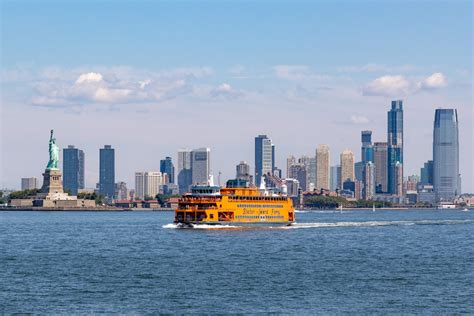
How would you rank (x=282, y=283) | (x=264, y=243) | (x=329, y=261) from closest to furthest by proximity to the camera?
(x=282, y=283), (x=329, y=261), (x=264, y=243)

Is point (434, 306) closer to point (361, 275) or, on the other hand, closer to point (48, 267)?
point (361, 275)

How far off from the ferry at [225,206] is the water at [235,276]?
46.0ft

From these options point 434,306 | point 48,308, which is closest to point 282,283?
point 434,306

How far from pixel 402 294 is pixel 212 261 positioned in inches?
1084

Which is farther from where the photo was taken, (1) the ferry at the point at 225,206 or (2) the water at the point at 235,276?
(1) the ferry at the point at 225,206

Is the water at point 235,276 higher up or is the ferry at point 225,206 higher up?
the ferry at point 225,206

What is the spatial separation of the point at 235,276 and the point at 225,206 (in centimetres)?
6456

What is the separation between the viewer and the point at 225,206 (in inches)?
5699

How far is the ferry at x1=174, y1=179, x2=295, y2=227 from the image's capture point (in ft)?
473

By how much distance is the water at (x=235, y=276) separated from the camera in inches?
2522

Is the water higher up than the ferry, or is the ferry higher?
the ferry

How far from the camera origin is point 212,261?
3686 inches

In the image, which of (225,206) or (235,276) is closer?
(235,276)

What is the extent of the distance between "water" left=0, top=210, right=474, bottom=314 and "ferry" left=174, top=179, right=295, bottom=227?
14033 mm
